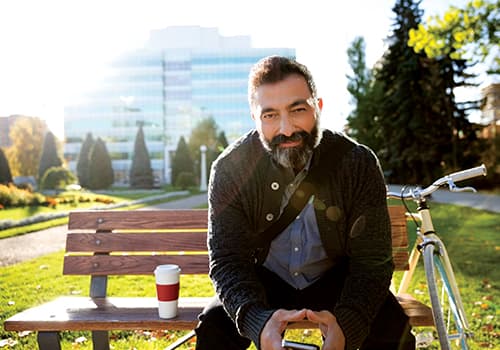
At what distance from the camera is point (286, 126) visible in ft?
7.98

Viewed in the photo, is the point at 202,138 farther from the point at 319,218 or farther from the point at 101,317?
the point at 319,218

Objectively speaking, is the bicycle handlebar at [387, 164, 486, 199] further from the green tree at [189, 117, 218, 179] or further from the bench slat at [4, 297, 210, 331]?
the green tree at [189, 117, 218, 179]

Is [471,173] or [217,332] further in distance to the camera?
[471,173]

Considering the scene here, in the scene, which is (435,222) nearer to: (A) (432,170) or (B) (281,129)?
(B) (281,129)

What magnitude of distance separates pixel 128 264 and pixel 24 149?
142 feet

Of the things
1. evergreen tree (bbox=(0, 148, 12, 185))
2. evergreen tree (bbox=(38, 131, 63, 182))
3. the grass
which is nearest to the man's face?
the grass

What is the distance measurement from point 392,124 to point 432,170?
3322 millimetres

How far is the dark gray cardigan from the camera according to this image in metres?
2.27

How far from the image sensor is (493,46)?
14625 millimetres

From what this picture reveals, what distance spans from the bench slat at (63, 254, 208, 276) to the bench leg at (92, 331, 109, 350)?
371mm

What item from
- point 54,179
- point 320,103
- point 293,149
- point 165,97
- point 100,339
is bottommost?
point 54,179

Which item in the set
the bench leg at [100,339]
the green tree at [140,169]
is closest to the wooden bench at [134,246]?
the bench leg at [100,339]

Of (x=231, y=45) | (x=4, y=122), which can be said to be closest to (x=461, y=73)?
(x=4, y=122)

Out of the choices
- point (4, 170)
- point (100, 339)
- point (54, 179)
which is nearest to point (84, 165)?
point (54, 179)
